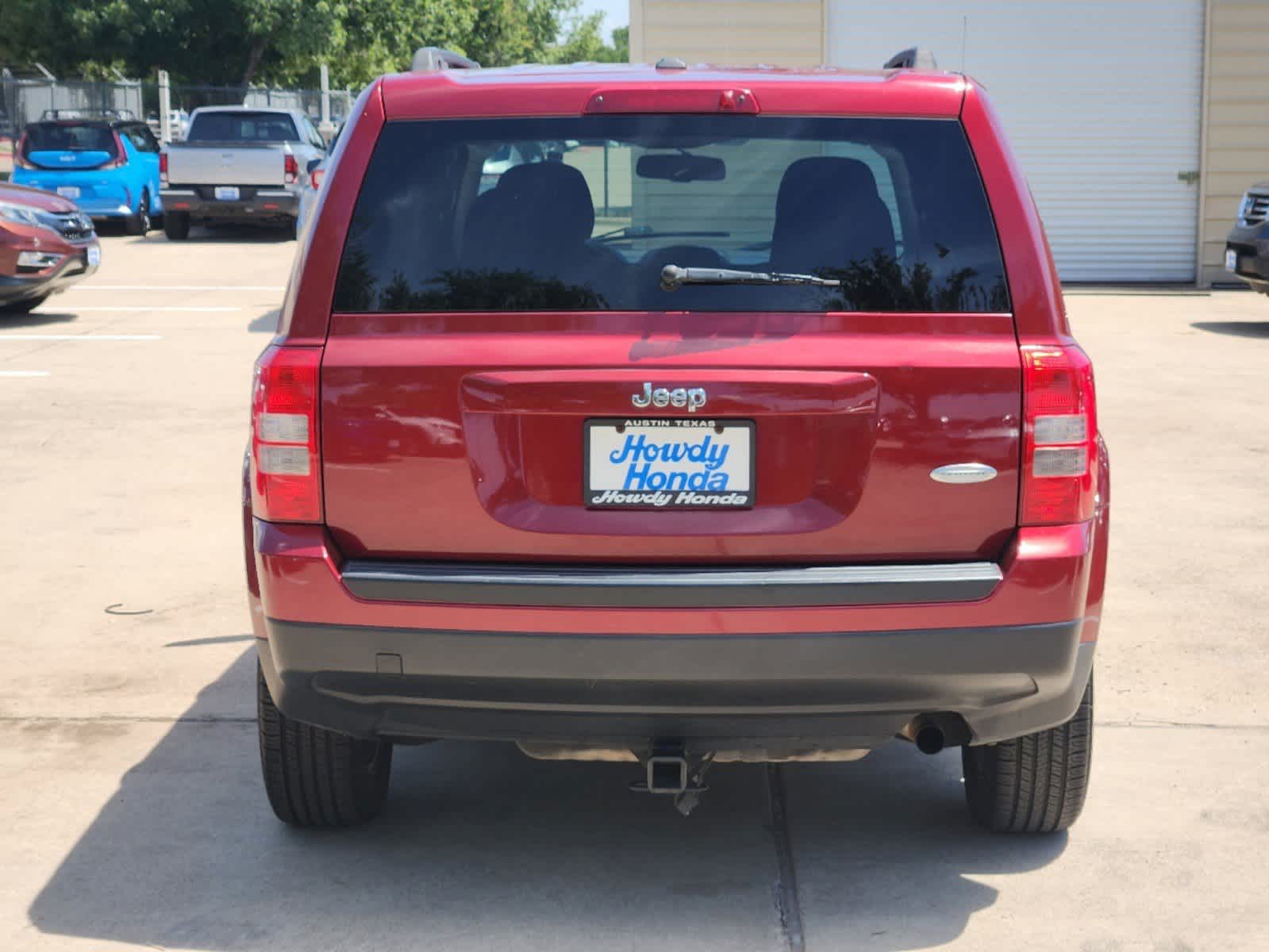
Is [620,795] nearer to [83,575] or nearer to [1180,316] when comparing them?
[83,575]

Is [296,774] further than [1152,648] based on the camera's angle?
No

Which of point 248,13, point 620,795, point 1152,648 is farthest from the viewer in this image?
point 248,13

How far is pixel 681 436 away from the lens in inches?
139

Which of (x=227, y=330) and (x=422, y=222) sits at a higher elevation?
(x=422, y=222)

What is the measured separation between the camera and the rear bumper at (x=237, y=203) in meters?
23.8

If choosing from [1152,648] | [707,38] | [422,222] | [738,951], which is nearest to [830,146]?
[422,222]

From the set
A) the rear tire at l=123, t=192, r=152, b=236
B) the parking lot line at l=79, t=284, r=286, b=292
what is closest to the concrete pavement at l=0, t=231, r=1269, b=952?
the parking lot line at l=79, t=284, r=286, b=292

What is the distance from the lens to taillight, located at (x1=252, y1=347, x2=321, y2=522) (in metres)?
3.61

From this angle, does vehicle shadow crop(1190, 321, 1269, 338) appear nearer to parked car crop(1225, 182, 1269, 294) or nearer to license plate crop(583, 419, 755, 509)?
parked car crop(1225, 182, 1269, 294)

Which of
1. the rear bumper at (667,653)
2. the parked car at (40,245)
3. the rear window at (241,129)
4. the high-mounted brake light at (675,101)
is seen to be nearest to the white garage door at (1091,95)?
the parked car at (40,245)

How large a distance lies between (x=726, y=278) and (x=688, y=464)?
39cm

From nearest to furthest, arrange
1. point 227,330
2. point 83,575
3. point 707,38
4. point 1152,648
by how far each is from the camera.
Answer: point 1152,648, point 83,575, point 227,330, point 707,38

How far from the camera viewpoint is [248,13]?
37281mm

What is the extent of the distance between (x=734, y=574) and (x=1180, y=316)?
14.3 metres
